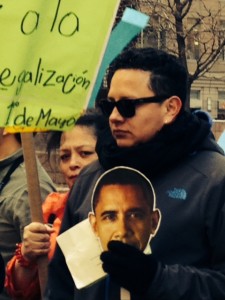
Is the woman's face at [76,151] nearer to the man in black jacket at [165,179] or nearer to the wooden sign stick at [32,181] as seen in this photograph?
the wooden sign stick at [32,181]

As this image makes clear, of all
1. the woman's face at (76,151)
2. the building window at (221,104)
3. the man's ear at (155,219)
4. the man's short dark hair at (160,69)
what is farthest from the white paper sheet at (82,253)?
the building window at (221,104)

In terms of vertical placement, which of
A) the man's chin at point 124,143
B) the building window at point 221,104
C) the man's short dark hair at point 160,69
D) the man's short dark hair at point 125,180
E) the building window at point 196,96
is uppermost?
the man's short dark hair at point 160,69

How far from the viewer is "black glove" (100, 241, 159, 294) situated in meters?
2.15

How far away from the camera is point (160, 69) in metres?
2.44

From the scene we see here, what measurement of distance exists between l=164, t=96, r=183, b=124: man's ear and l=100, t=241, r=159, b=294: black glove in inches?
16.1

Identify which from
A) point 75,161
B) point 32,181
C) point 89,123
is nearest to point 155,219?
point 32,181

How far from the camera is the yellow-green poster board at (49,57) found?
2621 mm

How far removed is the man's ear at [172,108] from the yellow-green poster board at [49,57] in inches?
15.2

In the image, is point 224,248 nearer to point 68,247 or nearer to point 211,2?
point 68,247

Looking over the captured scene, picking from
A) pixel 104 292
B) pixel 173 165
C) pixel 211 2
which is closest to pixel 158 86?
pixel 173 165

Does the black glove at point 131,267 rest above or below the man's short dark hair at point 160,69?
below

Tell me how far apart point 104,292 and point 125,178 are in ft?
1.07

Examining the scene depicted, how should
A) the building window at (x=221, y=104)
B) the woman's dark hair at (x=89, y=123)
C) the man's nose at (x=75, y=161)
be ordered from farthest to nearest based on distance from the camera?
the building window at (x=221, y=104)
the woman's dark hair at (x=89, y=123)
the man's nose at (x=75, y=161)

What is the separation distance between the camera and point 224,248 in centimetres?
225
